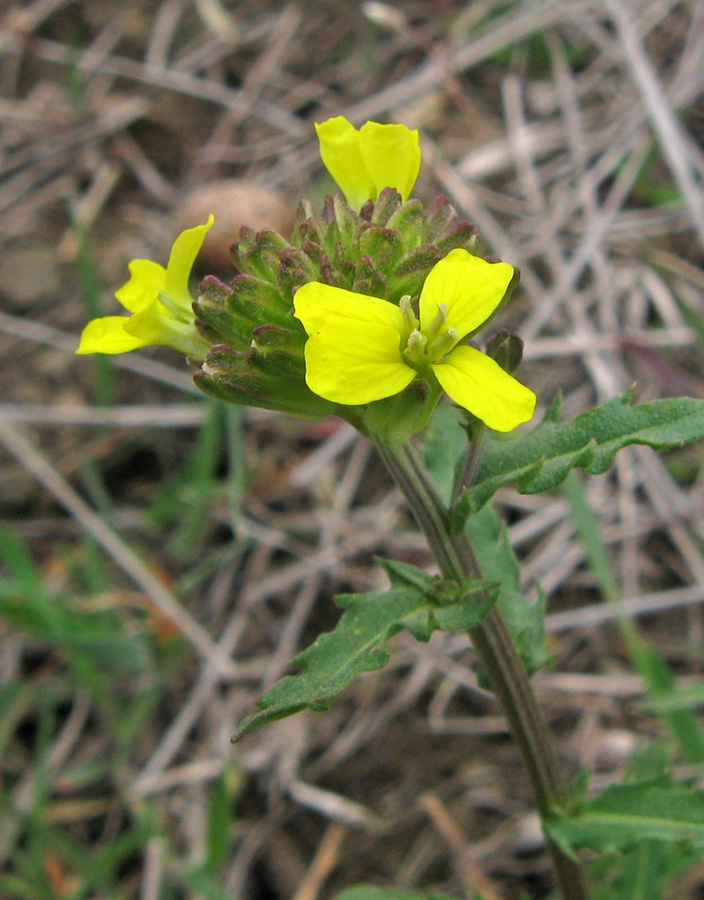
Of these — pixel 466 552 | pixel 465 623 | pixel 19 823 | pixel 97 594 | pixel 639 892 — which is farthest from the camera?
pixel 97 594

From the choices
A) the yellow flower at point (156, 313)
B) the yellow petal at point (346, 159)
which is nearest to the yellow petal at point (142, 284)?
the yellow flower at point (156, 313)

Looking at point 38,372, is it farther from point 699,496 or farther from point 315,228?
point 699,496

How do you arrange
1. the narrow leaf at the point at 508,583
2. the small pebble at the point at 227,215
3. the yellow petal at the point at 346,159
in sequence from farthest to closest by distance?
the small pebble at the point at 227,215 → the narrow leaf at the point at 508,583 → the yellow petal at the point at 346,159

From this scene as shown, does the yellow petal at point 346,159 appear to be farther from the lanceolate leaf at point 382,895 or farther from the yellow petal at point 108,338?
the lanceolate leaf at point 382,895

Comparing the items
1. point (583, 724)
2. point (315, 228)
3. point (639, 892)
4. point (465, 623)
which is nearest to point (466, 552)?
point (465, 623)

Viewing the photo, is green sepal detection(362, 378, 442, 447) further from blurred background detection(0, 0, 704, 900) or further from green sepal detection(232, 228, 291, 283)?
blurred background detection(0, 0, 704, 900)

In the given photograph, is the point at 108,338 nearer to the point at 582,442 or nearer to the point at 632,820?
the point at 582,442

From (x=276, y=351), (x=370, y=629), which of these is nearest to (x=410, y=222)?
(x=276, y=351)

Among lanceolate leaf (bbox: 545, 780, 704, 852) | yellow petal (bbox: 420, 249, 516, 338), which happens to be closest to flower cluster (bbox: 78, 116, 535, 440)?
yellow petal (bbox: 420, 249, 516, 338)
